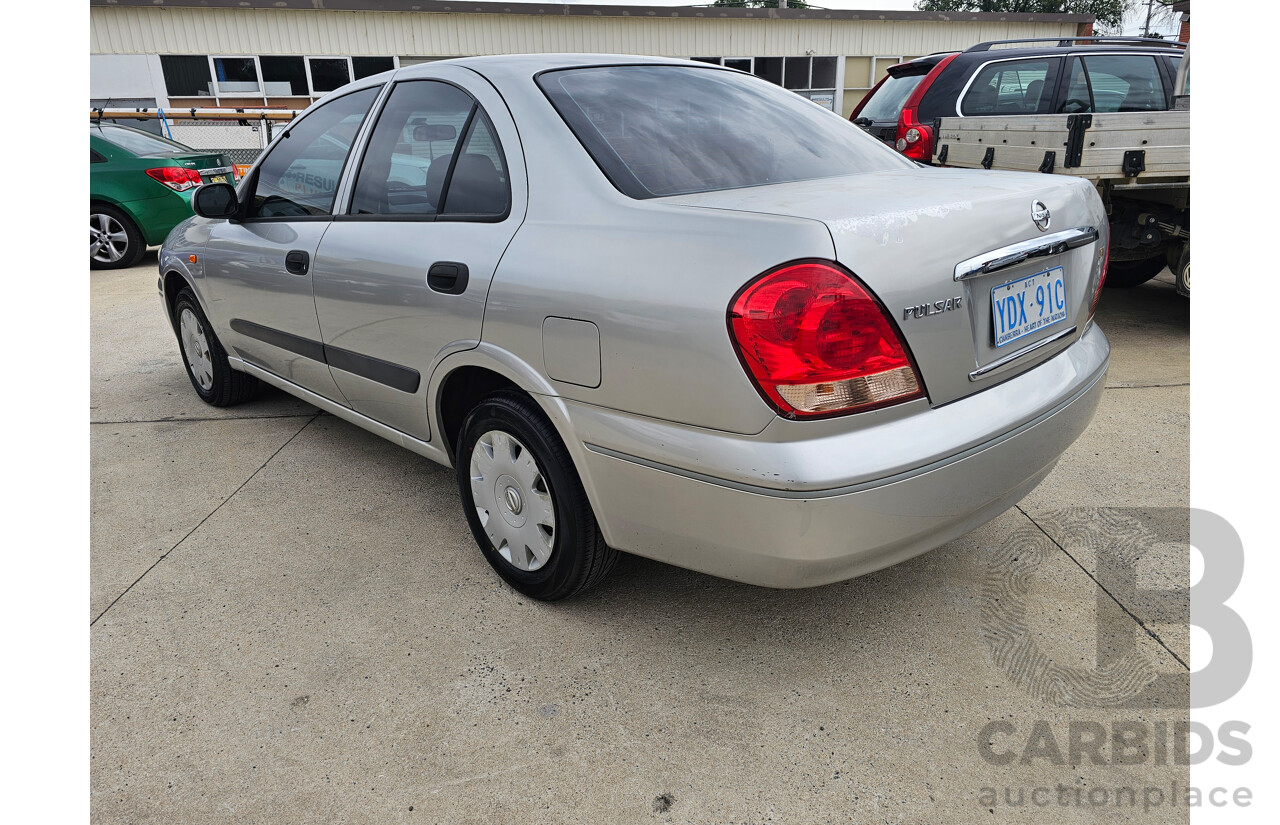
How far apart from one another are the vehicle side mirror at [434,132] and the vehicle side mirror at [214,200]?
1.11 meters

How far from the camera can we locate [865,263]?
1.64m

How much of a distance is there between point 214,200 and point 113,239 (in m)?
6.56

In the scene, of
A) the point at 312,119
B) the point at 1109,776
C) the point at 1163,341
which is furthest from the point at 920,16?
the point at 1109,776

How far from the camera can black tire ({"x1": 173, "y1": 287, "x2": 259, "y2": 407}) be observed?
→ 4000 millimetres

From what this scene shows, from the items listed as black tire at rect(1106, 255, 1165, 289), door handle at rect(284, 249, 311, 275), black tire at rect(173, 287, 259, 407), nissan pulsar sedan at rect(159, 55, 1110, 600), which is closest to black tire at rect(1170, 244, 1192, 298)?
black tire at rect(1106, 255, 1165, 289)

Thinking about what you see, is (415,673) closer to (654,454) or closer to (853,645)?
(654,454)

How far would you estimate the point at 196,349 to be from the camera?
13.8ft

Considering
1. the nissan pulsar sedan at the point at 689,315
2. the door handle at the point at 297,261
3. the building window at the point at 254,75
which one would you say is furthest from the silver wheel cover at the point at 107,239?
the building window at the point at 254,75

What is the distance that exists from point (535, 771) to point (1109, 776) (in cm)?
128

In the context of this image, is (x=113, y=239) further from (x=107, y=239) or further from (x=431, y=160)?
(x=431, y=160)

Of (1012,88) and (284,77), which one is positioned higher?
(284,77)

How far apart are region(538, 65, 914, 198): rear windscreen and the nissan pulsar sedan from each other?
11mm

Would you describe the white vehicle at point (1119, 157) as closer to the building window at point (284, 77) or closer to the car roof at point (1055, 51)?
the car roof at point (1055, 51)

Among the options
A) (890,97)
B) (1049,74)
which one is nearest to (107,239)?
(890,97)
